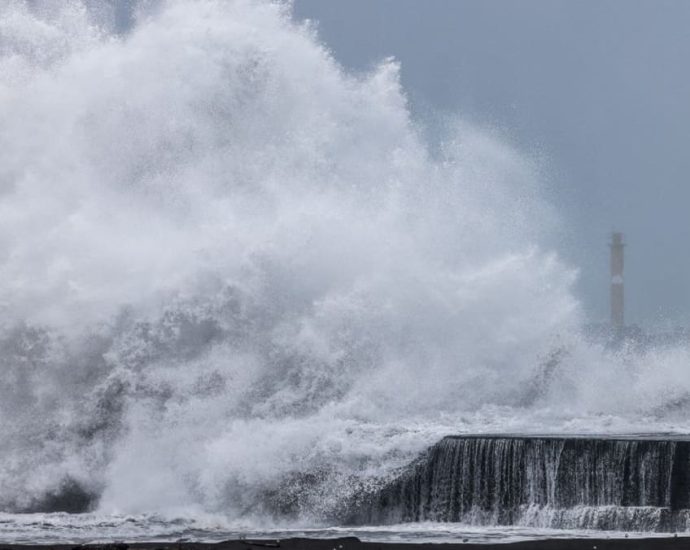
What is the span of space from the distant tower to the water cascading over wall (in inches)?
1711

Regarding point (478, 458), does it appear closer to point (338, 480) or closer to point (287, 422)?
point (338, 480)

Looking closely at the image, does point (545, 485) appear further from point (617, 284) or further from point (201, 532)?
point (617, 284)

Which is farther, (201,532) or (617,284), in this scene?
(617,284)

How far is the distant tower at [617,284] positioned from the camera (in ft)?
198

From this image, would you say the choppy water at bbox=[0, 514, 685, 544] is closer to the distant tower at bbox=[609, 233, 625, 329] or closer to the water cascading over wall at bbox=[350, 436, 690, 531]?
the water cascading over wall at bbox=[350, 436, 690, 531]

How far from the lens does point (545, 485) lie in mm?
16016

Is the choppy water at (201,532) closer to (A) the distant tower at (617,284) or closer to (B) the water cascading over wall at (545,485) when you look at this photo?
(B) the water cascading over wall at (545,485)

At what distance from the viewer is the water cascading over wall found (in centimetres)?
1542

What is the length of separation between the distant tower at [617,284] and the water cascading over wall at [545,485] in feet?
143

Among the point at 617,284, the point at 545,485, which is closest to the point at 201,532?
the point at 545,485

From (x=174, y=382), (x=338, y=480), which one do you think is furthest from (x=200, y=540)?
(x=174, y=382)

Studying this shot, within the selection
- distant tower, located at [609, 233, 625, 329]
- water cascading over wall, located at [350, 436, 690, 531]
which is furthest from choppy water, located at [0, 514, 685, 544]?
distant tower, located at [609, 233, 625, 329]

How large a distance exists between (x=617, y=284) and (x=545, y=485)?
47360 millimetres

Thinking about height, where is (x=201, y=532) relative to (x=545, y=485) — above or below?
below
